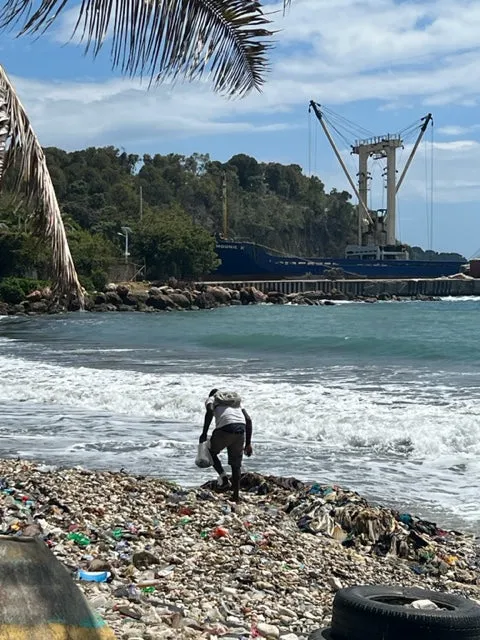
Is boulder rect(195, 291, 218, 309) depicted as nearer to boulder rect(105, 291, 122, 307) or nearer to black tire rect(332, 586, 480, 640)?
boulder rect(105, 291, 122, 307)

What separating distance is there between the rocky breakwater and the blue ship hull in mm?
82454

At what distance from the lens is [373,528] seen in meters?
8.67

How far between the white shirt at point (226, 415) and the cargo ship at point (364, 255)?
82.3m

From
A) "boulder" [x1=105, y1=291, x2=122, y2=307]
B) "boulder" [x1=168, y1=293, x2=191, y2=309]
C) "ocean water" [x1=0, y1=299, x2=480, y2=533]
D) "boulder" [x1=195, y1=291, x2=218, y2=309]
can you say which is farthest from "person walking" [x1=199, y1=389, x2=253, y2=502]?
"boulder" [x1=195, y1=291, x2=218, y2=309]

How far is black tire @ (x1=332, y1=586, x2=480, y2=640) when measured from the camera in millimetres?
4793

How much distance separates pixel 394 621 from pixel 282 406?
42.3ft

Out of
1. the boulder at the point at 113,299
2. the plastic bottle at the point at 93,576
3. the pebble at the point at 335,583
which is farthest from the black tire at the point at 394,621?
the boulder at the point at 113,299

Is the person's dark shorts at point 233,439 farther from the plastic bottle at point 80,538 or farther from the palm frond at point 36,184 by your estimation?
the palm frond at point 36,184

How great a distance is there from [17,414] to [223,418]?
902cm

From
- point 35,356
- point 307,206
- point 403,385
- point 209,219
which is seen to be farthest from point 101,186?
point 403,385

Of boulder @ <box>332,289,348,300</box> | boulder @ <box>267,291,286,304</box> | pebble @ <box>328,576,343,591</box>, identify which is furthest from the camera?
boulder @ <box>332,289,348,300</box>

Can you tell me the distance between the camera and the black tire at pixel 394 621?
479cm

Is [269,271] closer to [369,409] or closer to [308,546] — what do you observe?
[369,409]

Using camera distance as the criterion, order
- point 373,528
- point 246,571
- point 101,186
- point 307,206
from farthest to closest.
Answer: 1. point 307,206
2. point 101,186
3. point 373,528
4. point 246,571
